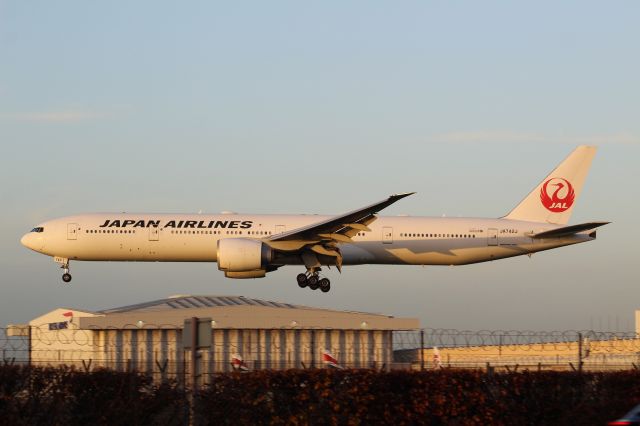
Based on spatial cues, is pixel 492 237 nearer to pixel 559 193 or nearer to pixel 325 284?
pixel 559 193

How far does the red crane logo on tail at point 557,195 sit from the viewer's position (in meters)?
50.4

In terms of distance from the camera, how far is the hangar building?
37.0 metres

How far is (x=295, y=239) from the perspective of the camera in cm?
4409

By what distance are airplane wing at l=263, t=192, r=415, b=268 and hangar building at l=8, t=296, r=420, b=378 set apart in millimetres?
2875

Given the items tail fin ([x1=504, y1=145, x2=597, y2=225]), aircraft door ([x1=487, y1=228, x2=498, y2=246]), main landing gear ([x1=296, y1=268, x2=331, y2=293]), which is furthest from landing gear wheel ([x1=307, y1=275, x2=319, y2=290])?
tail fin ([x1=504, y1=145, x2=597, y2=225])

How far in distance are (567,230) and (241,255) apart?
14.4m

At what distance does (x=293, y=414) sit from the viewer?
62.2 feet

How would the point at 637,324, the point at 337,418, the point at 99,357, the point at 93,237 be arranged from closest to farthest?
1. the point at 337,418
2. the point at 99,357
3. the point at 93,237
4. the point at 637,324

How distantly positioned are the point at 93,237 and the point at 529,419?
92.8ft

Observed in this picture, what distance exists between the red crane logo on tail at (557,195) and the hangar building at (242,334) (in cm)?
1231

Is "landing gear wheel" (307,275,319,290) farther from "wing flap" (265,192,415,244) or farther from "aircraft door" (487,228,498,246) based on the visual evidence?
"aircraft door" (487,228,498,246)

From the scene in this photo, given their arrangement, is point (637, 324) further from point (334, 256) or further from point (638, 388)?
point (638, 388)

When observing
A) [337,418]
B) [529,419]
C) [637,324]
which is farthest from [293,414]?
[637,324]

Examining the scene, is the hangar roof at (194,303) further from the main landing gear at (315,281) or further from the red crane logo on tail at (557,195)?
the red crane logo on tail at (557,195)
